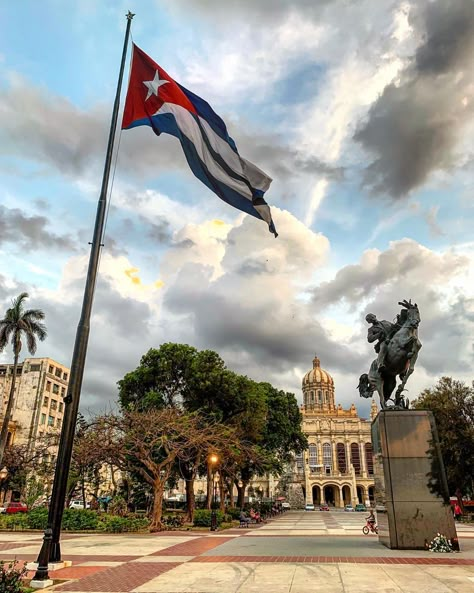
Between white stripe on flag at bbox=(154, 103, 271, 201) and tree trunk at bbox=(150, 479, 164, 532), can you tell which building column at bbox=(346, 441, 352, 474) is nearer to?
tree trunk at bbox=(150, 479, 164, 532)

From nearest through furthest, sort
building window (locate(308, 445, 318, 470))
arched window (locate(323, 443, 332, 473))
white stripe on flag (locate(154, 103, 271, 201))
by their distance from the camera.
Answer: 1. white stripe on flag (locate(154, 103, 271, 201))
2. arched window (locate(323, 443, 332, 473))
3. building window (locate(308, 445, 318, 470))

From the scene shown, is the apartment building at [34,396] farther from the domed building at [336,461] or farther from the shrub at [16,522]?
the domed building at [336,461]

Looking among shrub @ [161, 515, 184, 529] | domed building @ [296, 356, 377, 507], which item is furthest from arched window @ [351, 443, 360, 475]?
shrub @ [161, 515, 184, 529]

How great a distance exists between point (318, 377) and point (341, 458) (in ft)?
92.9

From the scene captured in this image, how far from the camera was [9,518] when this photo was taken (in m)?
24.3

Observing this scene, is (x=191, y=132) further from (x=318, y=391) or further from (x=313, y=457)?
(x=318, y=391)

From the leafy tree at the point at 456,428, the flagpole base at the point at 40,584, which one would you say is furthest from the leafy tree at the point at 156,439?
the leafy tree at the point at 456,428

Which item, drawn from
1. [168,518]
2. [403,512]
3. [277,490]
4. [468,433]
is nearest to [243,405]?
[168,518]

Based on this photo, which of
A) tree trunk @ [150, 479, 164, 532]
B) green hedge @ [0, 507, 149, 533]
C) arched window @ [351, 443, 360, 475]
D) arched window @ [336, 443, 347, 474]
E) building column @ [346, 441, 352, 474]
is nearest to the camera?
green hedge @ [0, 507, 149, 533]

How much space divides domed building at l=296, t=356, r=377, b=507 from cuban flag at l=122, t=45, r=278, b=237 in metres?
101

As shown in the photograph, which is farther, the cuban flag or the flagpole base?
the cuban flag

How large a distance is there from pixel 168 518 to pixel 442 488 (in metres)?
19.7

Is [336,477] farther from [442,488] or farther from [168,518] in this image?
[442,488]

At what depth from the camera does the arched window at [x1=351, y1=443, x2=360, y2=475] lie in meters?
111
